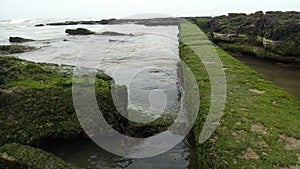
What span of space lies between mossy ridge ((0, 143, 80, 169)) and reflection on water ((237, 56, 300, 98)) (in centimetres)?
1040

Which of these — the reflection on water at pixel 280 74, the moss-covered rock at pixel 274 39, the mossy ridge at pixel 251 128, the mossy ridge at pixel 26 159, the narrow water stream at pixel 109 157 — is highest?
the moss-covered rock at pixel 274 39

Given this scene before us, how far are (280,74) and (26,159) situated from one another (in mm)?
14771

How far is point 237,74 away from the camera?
11.5 metres

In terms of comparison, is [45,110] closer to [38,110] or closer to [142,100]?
[38,110]

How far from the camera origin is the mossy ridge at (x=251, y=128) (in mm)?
5406

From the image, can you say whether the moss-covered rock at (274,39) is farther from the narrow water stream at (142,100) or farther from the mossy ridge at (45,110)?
the mossy ridge at (45,110)

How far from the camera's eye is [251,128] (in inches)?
260

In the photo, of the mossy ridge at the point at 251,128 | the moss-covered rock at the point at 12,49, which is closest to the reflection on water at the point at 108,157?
the mossy ridge at the point at 251,128

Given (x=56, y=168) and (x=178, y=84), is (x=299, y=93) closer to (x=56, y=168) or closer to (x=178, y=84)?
(x=178, y=84)

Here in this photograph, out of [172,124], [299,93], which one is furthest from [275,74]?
[172,124]

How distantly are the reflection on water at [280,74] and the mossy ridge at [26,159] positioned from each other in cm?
1040

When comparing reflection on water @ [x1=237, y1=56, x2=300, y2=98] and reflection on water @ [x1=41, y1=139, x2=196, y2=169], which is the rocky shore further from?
reflection on water @ [x1=237, y1=56, x2=300, y2=98]

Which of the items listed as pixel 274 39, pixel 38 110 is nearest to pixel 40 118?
pixel 38 110

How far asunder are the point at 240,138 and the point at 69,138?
4494 mm
